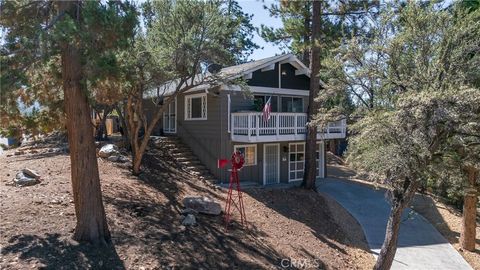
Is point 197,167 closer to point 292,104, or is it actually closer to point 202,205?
point 202,205

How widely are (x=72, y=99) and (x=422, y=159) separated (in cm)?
729

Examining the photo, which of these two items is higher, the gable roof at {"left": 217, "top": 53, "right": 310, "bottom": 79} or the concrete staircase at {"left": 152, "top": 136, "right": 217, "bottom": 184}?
the gable roof at {"left": 217, "top": 53, "right": 310, "bottom": 79}

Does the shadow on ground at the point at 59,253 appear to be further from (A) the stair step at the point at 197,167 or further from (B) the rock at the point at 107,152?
(A) the stair step at the point at 197,167

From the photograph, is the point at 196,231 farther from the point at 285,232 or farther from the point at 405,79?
the point at 405,79

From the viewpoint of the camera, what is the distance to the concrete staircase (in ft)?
52.7

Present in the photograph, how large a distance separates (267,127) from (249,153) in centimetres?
179

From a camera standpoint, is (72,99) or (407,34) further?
(407,34)

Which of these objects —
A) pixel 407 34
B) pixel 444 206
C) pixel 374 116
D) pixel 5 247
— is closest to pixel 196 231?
pixel 5 247

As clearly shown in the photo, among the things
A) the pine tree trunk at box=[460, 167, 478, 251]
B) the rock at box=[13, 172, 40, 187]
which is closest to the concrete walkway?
the pine tree trunk at box=[460, 167, 478, 251]

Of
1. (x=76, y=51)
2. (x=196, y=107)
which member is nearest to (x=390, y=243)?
(x=76, y=51)

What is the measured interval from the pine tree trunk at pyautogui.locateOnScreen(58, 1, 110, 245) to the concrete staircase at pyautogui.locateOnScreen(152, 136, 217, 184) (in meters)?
8.04

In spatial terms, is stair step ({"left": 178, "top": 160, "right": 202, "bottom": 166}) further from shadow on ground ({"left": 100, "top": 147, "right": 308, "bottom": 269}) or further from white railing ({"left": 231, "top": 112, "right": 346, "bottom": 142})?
shadow on ground ({"left": 100, "top": 147, "right": 308, "bottom": 269})

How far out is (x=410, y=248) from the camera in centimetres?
1220

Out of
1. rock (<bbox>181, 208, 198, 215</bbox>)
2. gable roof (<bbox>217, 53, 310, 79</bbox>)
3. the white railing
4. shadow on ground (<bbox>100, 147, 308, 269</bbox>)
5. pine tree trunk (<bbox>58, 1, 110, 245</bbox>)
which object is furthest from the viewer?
gable roof (<bbox>217, 53, 310, 79</bbox>)
